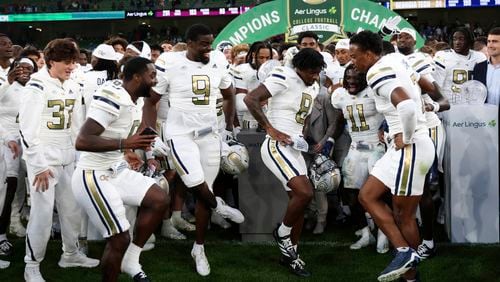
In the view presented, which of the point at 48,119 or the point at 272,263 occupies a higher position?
the point at 48,119

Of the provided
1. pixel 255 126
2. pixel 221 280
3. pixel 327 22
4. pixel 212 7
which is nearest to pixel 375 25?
pixel 327 22

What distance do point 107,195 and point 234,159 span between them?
1811mm

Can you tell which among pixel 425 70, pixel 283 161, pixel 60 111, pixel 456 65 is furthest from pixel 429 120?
pixel 60 111

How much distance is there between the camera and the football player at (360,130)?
18.5ft

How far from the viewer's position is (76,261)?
213 inches

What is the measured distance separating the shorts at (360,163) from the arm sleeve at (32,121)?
8.43ft

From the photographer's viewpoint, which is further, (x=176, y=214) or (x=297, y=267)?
(x=176, y=214)

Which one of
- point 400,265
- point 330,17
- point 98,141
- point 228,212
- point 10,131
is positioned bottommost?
point 400,265

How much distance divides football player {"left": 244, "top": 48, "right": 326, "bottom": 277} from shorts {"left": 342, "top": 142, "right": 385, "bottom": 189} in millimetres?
627

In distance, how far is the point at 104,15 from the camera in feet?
95.3

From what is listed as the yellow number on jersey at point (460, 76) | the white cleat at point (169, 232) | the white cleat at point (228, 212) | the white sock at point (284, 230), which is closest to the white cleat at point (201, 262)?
the white cleat at point (228, 212)

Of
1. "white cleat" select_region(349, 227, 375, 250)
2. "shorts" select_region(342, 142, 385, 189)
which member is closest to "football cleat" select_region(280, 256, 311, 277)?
"white cleat" select_region(349, 227, 375, 250)

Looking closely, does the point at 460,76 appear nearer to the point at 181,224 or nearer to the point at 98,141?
the point at 181,224

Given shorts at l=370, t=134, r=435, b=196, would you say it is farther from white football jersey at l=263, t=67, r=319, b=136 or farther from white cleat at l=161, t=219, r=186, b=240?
white cleat at l=161, t=219, r=186, b=240
